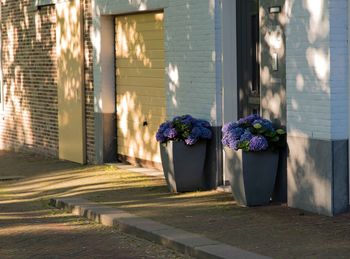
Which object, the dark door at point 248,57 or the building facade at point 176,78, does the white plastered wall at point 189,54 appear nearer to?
the building facade at point 176,78

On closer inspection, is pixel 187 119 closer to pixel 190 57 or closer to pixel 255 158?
pixel 190 57

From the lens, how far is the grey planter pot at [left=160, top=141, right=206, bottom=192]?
12.4m

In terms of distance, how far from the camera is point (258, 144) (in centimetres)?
1080

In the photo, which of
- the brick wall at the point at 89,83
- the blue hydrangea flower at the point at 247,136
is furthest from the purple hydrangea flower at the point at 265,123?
the brick wall at the point at 89,83

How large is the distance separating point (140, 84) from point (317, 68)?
18.3 ft

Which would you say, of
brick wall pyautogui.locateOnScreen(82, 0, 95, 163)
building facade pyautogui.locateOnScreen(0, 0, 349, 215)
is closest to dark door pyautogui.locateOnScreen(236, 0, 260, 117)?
building facade pyautogui.locateOnScreen(0, 0, 349, 215)

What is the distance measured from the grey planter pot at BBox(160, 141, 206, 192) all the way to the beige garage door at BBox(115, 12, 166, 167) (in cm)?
212

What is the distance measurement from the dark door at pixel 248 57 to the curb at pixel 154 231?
2406 millimetres

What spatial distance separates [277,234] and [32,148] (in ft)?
37.5

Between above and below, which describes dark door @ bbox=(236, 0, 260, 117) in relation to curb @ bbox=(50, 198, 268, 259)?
above

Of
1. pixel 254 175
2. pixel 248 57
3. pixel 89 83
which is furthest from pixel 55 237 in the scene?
pixel 89 83

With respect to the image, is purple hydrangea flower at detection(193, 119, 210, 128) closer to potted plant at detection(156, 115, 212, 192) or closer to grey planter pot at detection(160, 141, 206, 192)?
potted plant at detection(156, 115, 212, 192)

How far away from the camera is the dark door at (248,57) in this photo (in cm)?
1220

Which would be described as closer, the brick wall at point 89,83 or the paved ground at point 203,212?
the paved ground at point 203,212
